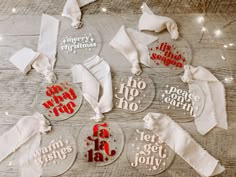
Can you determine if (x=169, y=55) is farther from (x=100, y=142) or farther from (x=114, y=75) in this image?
(x=100, y=142)

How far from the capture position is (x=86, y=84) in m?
1.10

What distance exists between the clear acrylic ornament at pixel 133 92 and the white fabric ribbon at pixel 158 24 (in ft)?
0.53

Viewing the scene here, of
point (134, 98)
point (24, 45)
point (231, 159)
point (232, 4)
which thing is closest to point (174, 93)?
point (134, 98)

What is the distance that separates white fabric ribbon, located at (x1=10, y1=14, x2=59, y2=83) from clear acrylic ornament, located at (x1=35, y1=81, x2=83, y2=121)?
0.11 ft

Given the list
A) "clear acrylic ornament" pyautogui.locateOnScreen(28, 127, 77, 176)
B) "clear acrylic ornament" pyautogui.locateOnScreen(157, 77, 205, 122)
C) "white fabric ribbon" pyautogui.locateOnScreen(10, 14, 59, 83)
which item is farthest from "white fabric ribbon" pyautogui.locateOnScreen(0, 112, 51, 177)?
"clear acrylic ornament" pyautogui.locateOnScreen(157, 77, 205, 122)

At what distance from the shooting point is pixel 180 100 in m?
1.09

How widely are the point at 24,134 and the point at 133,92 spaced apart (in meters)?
0.36

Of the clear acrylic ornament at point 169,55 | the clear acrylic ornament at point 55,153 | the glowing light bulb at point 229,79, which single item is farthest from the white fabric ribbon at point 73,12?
the glowing light bulb at point 229,79

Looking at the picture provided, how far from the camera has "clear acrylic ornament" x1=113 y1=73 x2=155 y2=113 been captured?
→ 1088mm

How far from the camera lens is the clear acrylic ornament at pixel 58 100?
1091mm

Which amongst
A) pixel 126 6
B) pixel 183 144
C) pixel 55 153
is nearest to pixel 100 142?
pixel 55 153

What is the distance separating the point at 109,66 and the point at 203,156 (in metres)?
0.40

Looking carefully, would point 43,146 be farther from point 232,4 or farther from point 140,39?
point 232,4

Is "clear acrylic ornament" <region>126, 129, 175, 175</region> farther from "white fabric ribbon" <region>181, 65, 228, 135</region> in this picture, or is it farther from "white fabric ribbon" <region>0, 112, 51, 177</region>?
"white fabric ribbon" <region>0, 112, 51, 177</region>
